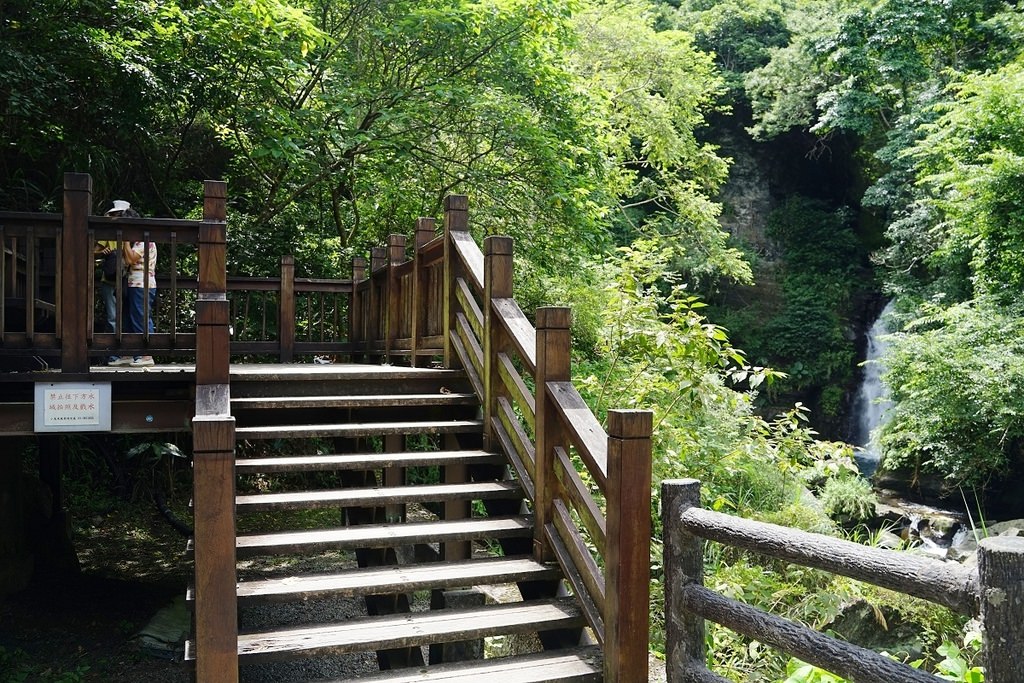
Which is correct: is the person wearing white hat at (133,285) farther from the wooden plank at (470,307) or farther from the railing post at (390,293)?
the wooden plank at (470,307)

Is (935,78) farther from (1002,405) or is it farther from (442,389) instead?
(442,389)

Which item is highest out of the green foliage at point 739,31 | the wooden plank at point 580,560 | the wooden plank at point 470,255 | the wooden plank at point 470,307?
the green foliage at point 739,31

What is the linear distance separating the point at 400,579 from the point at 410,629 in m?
0.31

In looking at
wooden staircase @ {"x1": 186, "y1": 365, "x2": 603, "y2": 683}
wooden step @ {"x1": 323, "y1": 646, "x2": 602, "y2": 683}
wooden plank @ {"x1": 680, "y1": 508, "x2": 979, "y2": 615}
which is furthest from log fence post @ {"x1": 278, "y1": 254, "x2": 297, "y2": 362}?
wooden plank @ {"x1": 680, "y1": 508, "x2": 979, "y2": 615}

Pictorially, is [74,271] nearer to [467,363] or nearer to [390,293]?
[467,363]

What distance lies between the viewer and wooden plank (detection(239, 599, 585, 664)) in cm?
320

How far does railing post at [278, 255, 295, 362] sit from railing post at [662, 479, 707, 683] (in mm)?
6047

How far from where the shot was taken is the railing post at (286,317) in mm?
8383

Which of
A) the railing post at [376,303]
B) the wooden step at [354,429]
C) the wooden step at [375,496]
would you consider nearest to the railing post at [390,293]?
the railing post at [376,303]

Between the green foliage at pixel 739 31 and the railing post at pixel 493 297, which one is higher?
the green foliage at pixel 739 31

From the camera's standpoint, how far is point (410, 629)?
11.2 feet

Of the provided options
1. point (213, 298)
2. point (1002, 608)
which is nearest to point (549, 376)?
point (213, 298)

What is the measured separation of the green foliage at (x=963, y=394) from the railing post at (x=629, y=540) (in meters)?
11.8

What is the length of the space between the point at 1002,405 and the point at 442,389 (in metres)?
11.0
